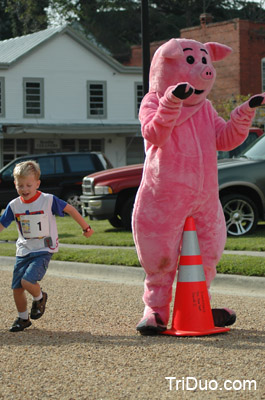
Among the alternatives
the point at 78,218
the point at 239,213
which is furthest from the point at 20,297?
the point at 239,213

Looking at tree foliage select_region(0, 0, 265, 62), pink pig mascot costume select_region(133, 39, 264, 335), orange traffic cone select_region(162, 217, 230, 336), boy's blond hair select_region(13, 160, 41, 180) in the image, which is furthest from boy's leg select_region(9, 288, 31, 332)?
tree foliage select_region(0, 0, 265, 62)

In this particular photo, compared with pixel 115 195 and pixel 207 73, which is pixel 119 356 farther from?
pixel 115 195

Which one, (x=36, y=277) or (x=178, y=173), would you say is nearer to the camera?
(x=178, y=173)

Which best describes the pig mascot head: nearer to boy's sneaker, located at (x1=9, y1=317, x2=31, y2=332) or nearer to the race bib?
the race bib

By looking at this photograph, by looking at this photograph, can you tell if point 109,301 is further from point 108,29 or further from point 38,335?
point 108,29

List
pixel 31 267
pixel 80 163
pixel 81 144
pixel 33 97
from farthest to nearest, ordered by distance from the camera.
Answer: pixel 81 144 → pixel 33 97 → pixel 80 163 → pixel 31 267

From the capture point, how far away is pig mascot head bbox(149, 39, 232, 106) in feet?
20.1

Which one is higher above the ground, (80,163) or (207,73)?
(207,73)

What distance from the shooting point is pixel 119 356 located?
5441mm

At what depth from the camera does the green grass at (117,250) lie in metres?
9.35

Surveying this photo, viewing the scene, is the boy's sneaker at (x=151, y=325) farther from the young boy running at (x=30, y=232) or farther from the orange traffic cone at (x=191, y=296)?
the young boy running at (x=30, y=232)

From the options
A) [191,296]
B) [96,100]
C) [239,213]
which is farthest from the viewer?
[96,100]

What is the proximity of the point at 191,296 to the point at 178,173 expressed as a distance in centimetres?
95

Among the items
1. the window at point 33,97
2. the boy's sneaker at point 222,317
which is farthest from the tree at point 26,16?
the boy's sneaker at point 222,317
